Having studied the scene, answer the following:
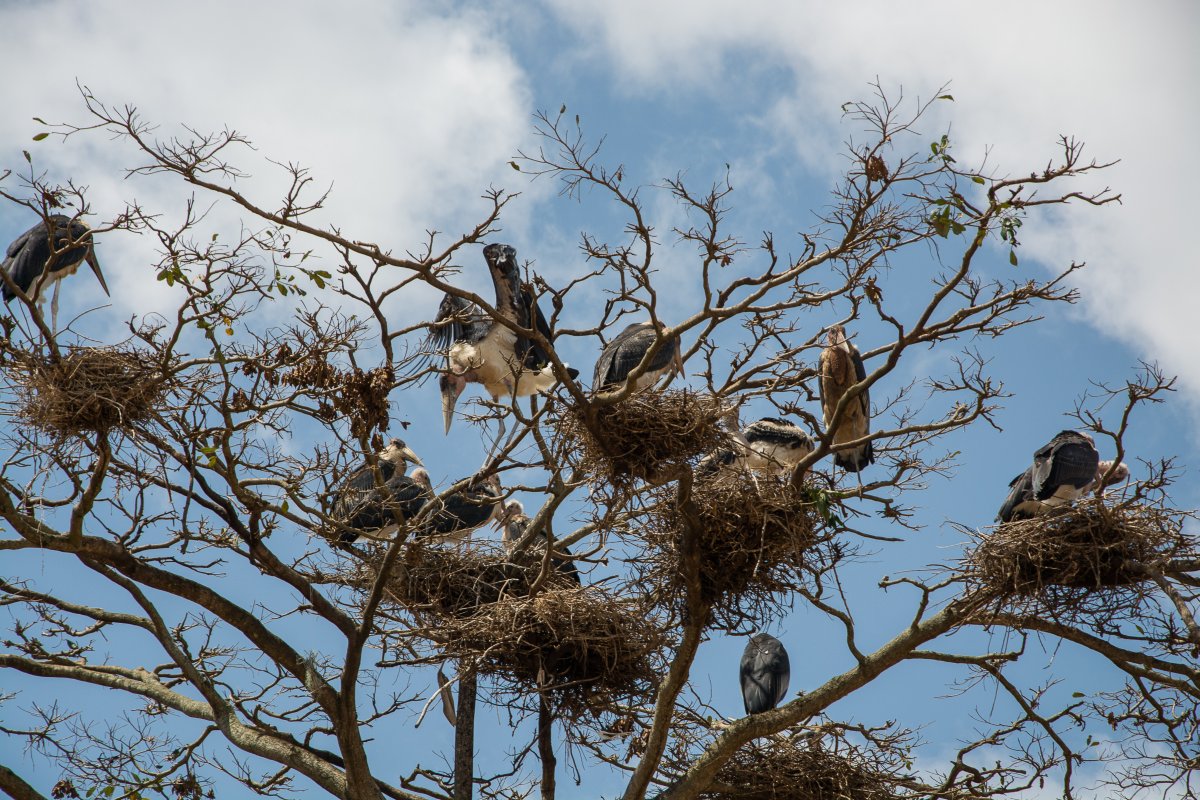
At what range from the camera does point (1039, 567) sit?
23.5 feet

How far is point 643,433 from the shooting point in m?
7.01

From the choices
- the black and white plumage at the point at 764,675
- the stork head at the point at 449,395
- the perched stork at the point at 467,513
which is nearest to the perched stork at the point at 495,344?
the stork head at the point at 449,395

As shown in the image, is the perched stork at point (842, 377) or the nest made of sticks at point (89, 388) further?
the perched stork at point (842, 377)

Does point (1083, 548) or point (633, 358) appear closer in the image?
point (1083, 548)

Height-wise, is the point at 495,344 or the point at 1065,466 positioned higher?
the point at 495,344

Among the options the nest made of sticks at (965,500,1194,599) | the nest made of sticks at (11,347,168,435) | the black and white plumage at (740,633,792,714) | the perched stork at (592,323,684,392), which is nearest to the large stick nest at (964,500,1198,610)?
the nest made of sticks at (965,500,1194,599)

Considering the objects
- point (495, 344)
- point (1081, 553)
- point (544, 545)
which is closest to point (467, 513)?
point (495, 344)

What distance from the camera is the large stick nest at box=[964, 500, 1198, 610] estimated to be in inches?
281

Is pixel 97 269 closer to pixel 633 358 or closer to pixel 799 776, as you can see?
pixel 633 358

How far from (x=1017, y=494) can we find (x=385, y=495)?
521 centimetres

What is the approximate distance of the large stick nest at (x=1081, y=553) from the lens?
7141 millimetres

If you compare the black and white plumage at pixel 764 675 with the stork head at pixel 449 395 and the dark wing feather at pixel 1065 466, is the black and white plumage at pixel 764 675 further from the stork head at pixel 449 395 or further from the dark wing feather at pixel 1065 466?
the stork head at pixel 449 395

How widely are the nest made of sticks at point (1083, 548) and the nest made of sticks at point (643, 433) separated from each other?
1.78 m

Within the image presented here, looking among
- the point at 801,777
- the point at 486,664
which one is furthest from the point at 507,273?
the point at 801,777
